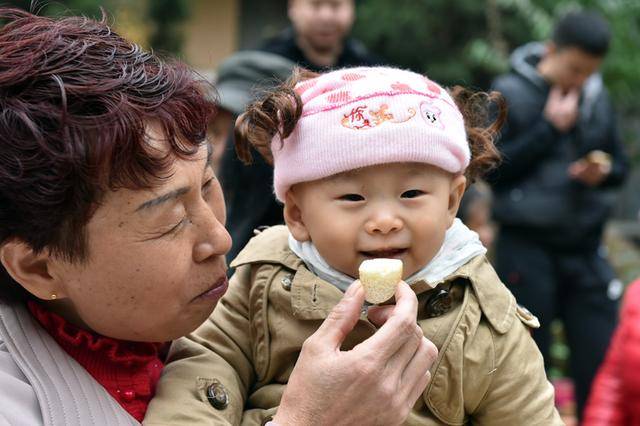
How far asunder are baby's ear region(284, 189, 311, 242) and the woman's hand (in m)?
0.31

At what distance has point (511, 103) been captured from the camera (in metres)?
5.08

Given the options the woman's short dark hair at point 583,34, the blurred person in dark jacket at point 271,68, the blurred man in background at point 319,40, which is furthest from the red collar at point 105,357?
the woman's short dark hair at point 583,34

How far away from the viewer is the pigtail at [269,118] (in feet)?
6.59

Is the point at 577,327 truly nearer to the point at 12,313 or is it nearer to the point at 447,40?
the point at 12,313

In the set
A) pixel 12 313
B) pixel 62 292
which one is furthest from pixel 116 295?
pixel 12 313

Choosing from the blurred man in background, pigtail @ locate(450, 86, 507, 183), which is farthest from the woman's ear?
the blurred man in background

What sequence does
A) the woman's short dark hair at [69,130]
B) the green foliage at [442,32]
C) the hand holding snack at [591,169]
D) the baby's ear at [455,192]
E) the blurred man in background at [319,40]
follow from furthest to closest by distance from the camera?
the green foliage at [442,32]
the hand holding snack at [591,169]
the blurred man in background at [319,40]
the baby's ear at [455,192]
the woman's short dark hair at [69,130]

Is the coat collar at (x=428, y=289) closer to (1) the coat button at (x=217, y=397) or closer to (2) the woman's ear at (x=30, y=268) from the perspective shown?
(1) the coat button at (x=217, y=397)

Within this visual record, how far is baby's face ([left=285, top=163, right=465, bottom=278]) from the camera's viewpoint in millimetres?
1931

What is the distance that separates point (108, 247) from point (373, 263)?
0.53 m

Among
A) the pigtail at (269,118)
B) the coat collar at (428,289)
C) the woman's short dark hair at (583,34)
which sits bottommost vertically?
the woman's short dark hair at (583,34)

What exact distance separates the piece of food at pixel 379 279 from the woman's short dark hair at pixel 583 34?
3692 millimetres

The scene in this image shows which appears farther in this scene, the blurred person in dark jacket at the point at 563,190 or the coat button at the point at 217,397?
the blurred person in dark jacket at the point at 563,190

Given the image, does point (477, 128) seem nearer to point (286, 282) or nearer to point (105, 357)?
point (286, 282)
